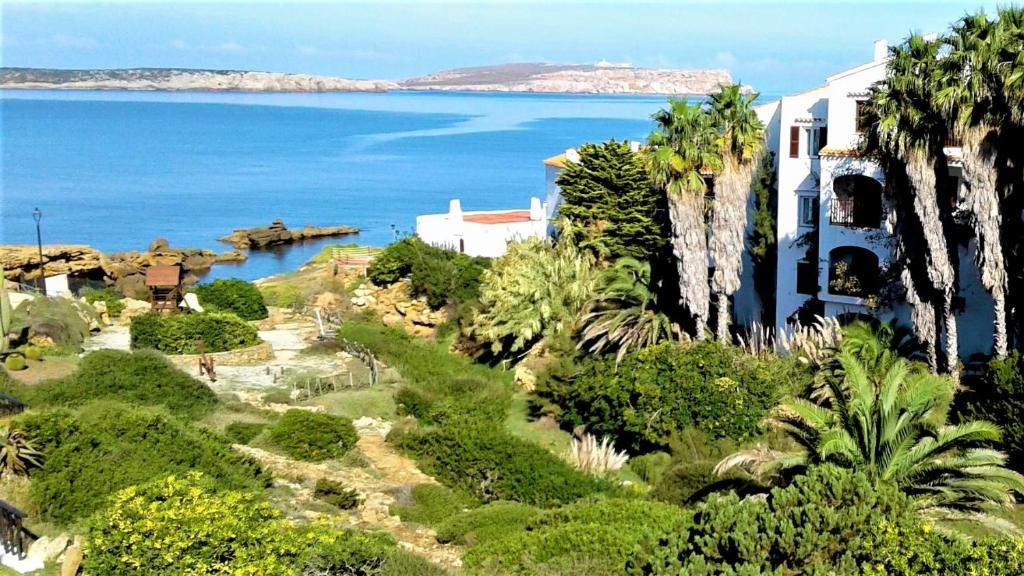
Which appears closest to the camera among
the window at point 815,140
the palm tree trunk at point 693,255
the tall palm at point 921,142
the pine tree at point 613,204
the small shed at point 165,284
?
the tall palm at point 921,142

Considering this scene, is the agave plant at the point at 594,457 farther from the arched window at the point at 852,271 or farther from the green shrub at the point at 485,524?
the arched window at the point at 852,271

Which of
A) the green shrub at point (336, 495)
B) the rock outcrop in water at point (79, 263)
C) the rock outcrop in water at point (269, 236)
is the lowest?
the rock outcrop in water at point (269, 236)

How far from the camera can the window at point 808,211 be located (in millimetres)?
34000

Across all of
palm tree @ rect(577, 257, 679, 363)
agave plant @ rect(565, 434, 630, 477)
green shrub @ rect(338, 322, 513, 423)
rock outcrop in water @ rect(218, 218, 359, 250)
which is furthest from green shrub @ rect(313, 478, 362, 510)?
rock outcrop in water @ rect(218, 218, 359, 250)

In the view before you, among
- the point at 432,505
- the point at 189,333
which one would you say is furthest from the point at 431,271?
the point at 432,505

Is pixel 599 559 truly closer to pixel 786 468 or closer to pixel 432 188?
pixel 786 468

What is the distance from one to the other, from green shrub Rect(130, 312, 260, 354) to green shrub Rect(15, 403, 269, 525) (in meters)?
15.0

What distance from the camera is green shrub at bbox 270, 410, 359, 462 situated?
86.3 feet

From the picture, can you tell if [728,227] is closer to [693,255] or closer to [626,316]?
[693,255]

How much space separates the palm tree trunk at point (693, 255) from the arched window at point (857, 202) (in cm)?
423

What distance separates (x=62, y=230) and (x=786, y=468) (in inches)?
3462

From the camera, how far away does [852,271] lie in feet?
107

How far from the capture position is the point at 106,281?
63562 millimetres

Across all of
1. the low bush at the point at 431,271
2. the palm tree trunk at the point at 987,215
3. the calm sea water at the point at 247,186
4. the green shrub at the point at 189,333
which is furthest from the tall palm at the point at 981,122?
the calm sea water at the point at 247,186
